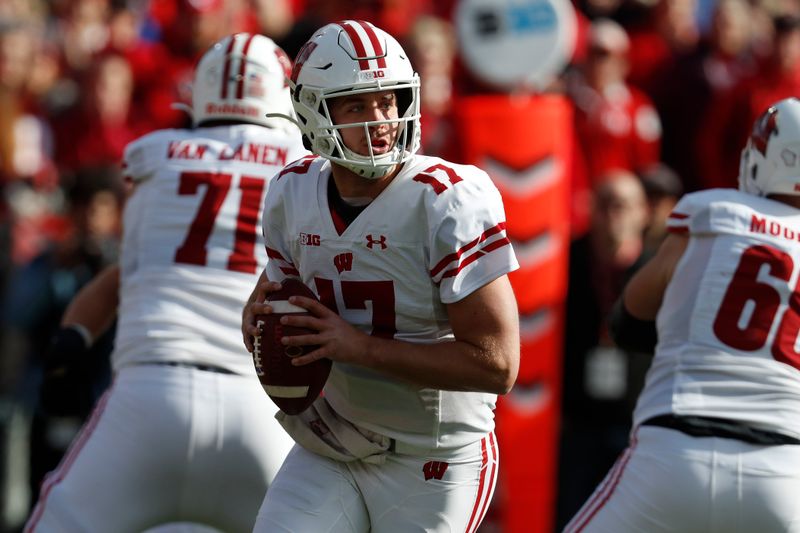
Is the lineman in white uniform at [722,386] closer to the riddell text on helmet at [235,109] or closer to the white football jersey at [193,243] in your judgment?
the white football jersey at [193,243]

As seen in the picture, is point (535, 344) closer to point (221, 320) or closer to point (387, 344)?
point (221, 320)

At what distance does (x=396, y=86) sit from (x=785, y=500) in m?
1.65

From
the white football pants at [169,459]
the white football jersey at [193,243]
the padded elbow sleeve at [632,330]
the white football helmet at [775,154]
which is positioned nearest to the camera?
the white football pants at [169,459]

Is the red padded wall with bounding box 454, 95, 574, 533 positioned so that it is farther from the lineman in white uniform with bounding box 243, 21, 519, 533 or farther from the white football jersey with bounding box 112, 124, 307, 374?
the lineman in white uniform with bounding box 243, 21, 519, 533

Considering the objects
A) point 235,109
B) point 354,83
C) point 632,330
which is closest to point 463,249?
point 354,83

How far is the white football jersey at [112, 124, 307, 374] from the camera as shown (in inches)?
182

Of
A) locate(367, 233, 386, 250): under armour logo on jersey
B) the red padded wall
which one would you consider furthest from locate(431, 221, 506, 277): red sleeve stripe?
the red padded wall

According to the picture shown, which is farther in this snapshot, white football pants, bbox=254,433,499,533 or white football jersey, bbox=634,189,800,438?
white football jersey, bbox=634,189,800,438

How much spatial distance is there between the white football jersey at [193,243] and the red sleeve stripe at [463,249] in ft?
3.56

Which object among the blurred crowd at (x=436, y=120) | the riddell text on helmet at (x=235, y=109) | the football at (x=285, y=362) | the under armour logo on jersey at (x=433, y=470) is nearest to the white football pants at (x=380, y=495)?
the under armour logo on jersey at (x=433, y=470)

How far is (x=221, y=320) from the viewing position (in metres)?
4.66

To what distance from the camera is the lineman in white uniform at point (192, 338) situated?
14.6 feet

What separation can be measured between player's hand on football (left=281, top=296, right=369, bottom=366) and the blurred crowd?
3.20 meters

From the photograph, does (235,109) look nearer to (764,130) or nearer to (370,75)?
(370,75)
